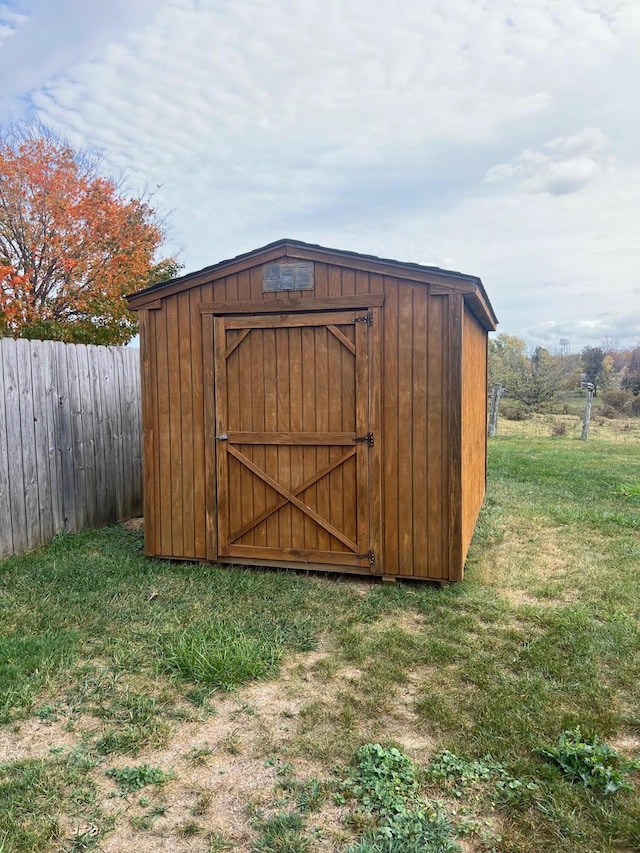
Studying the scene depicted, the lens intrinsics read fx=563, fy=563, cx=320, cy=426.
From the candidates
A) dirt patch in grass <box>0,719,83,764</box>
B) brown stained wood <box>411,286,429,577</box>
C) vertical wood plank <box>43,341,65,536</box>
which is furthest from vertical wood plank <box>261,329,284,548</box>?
dirt patch in grass <box>0,719,83,764</box>

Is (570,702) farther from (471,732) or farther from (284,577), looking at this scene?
(284,577)

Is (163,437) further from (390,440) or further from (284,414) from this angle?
(390,440)

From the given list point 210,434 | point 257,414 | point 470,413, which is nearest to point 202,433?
point 210,434

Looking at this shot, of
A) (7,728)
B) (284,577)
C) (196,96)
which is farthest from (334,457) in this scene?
(196,96)

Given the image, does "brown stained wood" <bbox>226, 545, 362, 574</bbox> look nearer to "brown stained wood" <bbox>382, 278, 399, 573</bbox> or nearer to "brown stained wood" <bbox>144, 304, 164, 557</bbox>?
"brown stained wood" <bbox>382, 278, 399, 573</bbox>

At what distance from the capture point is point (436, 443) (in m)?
4.31

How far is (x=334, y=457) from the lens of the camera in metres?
4.55

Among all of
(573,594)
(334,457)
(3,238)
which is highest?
(3,238)

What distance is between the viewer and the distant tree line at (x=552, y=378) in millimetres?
21647

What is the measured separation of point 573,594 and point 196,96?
8.74 metres

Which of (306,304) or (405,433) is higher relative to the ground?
(306,304)

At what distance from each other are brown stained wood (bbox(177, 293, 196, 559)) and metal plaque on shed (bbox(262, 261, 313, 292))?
2.48 feet

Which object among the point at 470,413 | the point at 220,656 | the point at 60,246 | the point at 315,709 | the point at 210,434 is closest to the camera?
the point at 315,709

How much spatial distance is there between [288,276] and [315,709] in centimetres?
319
